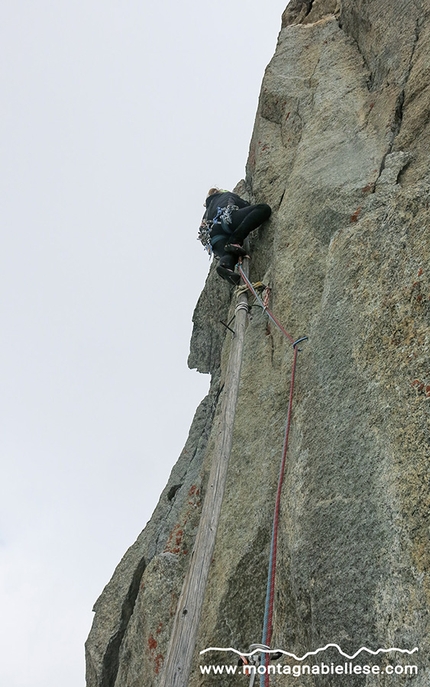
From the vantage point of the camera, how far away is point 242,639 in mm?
4910

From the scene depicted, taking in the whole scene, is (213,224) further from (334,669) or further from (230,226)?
(334,669)

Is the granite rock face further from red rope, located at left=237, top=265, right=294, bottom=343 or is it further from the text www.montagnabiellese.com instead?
red rope, located at left=237, top=265, right=294, bottom=343

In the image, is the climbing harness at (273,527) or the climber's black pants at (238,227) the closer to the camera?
the climbing harness at (273,527)

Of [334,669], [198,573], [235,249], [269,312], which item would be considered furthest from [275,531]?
[235,249]

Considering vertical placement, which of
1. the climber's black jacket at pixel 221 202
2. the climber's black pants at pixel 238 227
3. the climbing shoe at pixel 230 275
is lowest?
the climbing shoe at pixel 230 275

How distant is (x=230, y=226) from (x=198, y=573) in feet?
20.2

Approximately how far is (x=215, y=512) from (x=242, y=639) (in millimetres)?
1234

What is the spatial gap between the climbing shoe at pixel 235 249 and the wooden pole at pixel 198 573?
11.2ft

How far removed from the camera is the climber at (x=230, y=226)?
8.69m

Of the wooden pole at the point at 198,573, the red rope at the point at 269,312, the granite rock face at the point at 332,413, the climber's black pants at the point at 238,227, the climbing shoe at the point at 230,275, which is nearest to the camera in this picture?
the granite rock face at the point at 332,413

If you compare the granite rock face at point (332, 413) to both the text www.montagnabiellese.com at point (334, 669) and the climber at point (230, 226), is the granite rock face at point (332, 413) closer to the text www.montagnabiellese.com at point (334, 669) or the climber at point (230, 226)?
the text www.montagnabiellese.com at point (334, 669)

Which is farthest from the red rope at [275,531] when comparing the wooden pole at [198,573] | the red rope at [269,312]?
the wooden pole at [198,573]

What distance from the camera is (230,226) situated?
917cm

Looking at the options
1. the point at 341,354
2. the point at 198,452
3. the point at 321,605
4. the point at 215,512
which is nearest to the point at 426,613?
the point at 321,605
